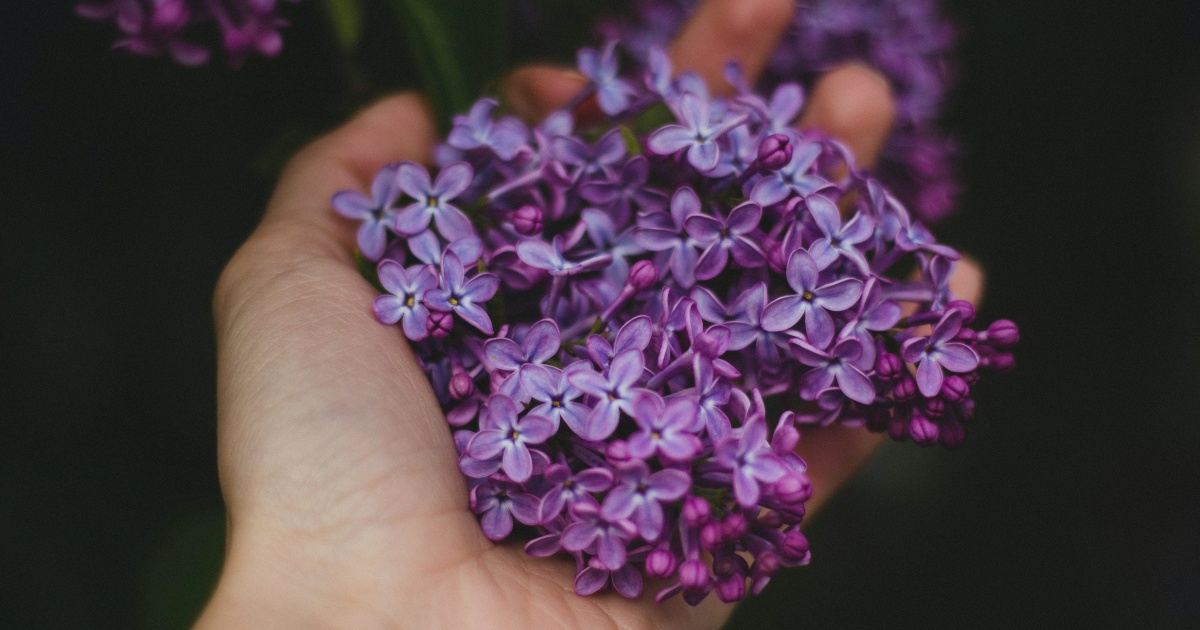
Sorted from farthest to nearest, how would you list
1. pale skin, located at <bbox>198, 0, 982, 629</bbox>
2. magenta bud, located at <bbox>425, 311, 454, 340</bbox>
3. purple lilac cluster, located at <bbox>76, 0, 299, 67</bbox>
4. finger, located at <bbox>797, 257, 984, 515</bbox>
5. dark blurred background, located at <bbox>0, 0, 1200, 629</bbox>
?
dark blurred background, located at <bbox>0, 0, 1200, 629</bbox> < finger, located at <bbox>797, 257, 984, 515</bbox> < purple lilac cluster, located at <bbox>76, 0, 299, 67</bbox> < magenta bud, located at <bbox>425, 311, 454, 340</bbox> < pale skin, located at <bbox>198, 0, 982, 629</bbox>

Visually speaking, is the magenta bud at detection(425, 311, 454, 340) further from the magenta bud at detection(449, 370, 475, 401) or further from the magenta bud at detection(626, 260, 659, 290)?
the magenta bud at detection(626, 260, 659, 290)

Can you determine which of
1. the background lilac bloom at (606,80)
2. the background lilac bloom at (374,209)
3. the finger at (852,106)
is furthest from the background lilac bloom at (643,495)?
the finger at (852,106)

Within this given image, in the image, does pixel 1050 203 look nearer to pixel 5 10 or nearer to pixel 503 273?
pixel 503 273

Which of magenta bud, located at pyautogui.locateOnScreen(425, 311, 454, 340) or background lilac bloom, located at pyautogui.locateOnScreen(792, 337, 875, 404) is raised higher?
background lilac bloom, located at pyautogui.locateOnScreen(792, 337, 875, 404)

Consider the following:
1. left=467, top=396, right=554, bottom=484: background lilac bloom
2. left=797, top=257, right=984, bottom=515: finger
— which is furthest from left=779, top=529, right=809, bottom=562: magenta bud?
left=797, top=257, right=984, bottom=515: finger

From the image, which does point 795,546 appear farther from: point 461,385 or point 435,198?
point 435,198

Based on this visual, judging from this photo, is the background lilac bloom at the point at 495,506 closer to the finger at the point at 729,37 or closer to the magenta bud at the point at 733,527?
the magenta bud at the point at 733,527
